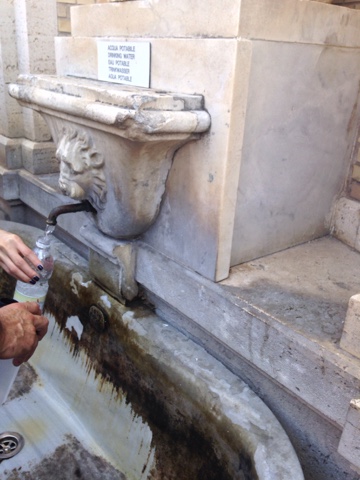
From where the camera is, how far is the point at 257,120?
5.10 ft

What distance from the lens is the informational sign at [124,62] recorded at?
66.1 inches

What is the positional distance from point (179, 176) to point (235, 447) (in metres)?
0.91

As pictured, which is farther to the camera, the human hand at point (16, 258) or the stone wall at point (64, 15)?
the stone wall at point (64, 15)

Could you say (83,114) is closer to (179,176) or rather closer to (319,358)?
(179,176)

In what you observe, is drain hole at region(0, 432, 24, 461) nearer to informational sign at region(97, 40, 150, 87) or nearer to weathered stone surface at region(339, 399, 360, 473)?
weathered stone surface at region(339, 399, 360, 473)

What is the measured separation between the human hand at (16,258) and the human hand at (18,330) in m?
0.12

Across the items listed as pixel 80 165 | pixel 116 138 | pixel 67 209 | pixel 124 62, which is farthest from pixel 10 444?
pixel 124 62

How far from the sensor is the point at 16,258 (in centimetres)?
150

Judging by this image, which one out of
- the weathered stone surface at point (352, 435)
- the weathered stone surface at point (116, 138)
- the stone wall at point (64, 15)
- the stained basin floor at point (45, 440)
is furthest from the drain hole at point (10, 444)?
the stone wall at point (64, 15)

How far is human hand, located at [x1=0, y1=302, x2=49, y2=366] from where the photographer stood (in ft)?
4.24

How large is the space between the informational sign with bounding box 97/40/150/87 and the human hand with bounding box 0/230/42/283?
29.0 inches

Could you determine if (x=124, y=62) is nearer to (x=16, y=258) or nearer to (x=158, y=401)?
(x=16, y=258)

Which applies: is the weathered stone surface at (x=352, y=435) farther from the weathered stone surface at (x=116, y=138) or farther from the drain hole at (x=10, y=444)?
the drain hole at (x=10, y=444)

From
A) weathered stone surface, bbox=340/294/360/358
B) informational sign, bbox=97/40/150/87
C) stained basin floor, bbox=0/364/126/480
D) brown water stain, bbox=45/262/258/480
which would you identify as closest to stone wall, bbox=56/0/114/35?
informational sign, bbox=97/40/150/87
